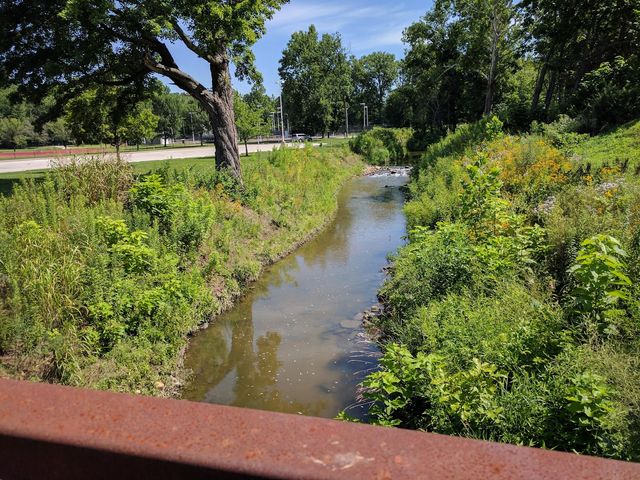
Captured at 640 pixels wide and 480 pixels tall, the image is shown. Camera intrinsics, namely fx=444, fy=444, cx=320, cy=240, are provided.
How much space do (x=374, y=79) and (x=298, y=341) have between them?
8688 cm

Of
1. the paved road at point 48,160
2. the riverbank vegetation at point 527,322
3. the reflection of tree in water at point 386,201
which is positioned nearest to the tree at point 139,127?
the paved road at point 48,160

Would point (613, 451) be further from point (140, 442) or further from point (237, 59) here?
point (237, 59)

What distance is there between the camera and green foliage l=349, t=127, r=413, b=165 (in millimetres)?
43094

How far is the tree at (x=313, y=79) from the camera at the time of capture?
69.3m

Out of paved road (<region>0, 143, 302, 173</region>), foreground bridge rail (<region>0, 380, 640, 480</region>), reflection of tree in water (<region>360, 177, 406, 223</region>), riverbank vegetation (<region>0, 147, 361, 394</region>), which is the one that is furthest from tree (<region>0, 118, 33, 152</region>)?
foreground bridge rail (<region>0, 380, 640, 480</region>)

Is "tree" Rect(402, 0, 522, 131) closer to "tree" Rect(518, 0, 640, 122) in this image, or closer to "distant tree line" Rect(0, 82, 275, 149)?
"tree" Rect(518, 0, 640, 122)

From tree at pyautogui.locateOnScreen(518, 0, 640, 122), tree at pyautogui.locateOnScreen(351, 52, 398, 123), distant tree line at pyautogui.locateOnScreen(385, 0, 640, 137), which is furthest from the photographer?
tree at pyautogui.locateOnScreen(351, 52, 398, 123)

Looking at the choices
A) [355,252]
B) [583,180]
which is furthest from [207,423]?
[355,252]

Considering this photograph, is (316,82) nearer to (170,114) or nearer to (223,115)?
(170,114)

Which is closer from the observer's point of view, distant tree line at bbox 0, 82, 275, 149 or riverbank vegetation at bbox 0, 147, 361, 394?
riverbank vegetation at bbox 0, 147, 361, 394

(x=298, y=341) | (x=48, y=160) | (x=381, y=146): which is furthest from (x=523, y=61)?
(x=298, y=341)

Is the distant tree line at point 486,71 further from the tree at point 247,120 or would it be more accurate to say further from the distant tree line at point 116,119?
the tree at point 247,120

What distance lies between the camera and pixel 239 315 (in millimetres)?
10430

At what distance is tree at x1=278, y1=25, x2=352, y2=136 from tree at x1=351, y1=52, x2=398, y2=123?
1016 centimetres
